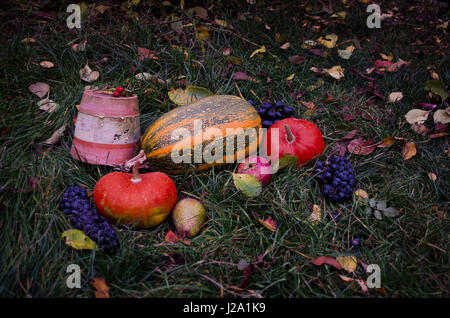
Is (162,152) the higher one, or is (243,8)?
(243,8)

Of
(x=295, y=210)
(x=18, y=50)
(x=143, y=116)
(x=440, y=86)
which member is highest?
(x=18, y=50)

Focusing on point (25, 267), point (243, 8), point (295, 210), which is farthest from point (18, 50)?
point (295, 210)

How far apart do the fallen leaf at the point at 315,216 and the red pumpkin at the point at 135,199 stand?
0.80 meters

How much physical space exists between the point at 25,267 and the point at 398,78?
10.4ft

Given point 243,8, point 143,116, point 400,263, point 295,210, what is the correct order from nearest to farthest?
point 400,263
point 295,210
point 143,116
point 243,8

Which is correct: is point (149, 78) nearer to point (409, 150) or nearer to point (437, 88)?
point (409, 150)

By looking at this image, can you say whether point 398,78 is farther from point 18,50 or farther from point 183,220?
point 18,50

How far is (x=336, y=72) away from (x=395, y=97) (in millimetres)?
550

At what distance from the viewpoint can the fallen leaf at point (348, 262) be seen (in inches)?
59.5

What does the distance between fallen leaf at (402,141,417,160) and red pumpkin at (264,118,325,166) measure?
56cm

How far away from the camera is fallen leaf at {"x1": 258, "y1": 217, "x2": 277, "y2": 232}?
1707 millimetres

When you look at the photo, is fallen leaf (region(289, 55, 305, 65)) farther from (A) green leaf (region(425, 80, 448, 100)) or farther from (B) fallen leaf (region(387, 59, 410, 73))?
(A) green leaf (region(425, 80, 448, 100))

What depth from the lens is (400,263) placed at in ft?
5.11

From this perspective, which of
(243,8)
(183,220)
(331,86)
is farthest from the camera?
(243,8)
